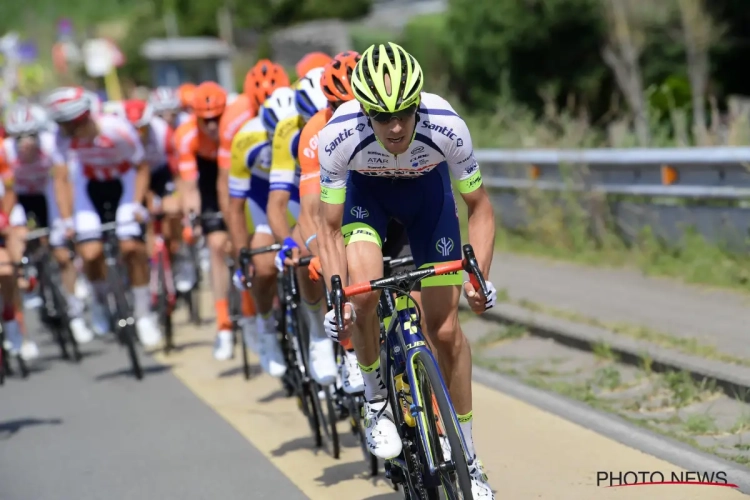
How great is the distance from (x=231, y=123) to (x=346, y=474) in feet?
12.0

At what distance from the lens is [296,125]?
7.59 m

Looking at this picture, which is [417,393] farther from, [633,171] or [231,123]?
[633,171]

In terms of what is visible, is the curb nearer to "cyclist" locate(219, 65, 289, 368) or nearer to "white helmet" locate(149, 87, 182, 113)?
"cyclist" locate(219, 65, 289, 368)

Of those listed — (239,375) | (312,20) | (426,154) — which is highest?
(312,20)

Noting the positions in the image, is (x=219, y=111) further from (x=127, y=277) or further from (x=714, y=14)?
(x=714, y=14)

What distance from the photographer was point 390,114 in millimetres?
5055

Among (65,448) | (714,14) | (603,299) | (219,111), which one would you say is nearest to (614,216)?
(603,299)

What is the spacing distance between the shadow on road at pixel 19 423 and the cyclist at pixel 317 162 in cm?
335

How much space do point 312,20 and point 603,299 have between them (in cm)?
3696

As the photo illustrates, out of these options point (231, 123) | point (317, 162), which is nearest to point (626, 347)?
point (317, 162)

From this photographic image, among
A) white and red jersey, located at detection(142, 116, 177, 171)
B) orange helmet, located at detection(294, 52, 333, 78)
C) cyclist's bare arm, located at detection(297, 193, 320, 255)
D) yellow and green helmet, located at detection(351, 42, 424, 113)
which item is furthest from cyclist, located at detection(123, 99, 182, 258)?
yellow and green helmet, located at detection(351, 42, 424, 113)

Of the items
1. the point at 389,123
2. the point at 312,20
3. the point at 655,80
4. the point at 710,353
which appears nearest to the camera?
the point at 389,123

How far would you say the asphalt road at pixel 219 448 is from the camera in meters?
6.31

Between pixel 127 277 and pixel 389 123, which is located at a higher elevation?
pixel 389 123
